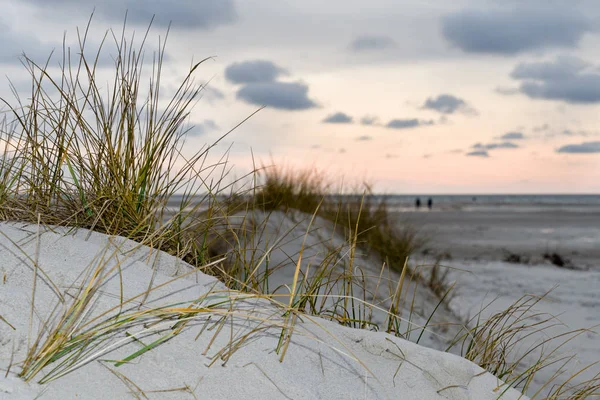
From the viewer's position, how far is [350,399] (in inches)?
59.7

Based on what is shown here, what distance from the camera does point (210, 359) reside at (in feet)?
4.91

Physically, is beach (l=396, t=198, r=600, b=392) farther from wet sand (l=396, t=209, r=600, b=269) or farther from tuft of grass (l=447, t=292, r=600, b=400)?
tuft of grass (l=447, t=292, r=600, b=400)

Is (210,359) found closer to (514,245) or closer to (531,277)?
(531,277)

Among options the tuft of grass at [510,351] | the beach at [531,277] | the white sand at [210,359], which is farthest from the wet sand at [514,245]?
the white sand at [210,359]

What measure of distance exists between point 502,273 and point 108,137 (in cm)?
604

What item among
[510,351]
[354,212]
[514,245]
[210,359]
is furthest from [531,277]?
[210,359]

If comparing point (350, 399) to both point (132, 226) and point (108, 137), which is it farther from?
point (108, 137)

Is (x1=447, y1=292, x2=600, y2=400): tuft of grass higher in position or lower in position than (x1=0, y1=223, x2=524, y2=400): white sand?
lower

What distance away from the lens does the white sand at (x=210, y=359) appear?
140cm

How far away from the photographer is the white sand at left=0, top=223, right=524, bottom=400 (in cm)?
140

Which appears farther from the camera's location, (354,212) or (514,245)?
(514,245)

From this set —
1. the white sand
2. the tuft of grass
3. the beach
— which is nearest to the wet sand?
the beach

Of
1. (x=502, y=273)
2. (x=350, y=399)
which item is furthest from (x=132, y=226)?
(x=502, y=273)

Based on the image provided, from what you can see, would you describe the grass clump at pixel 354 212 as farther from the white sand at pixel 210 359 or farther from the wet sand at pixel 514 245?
the white sand at pixel 210 359
